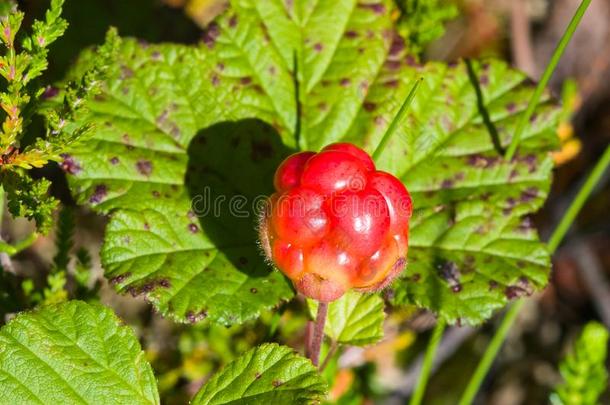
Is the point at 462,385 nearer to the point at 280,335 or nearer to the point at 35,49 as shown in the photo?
the point at 280,335

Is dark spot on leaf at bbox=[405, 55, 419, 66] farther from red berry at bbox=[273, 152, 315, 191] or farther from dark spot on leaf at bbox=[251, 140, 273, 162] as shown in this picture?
red berry at bbox=[273, 152, 315, 191]

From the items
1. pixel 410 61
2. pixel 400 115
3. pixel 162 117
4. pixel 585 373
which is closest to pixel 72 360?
pixel 162 117

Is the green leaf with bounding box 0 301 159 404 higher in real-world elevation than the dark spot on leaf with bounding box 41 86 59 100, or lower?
lower

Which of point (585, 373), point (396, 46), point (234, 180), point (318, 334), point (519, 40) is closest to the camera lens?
point (318, 334)

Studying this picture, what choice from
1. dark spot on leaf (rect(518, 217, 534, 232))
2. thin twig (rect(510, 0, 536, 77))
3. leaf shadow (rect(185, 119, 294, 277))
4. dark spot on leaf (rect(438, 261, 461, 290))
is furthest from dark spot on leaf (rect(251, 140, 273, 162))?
thin twig (rect(510, 0, 536, 77))

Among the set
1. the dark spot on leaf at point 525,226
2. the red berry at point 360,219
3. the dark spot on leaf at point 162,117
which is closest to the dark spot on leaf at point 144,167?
the dark spot on leaf at point 162,117

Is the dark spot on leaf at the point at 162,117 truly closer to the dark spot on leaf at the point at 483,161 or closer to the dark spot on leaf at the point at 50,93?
the dark spot on leaf at the point at 50,93

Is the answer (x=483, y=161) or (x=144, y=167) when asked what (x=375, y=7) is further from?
(x=144, y=167)
